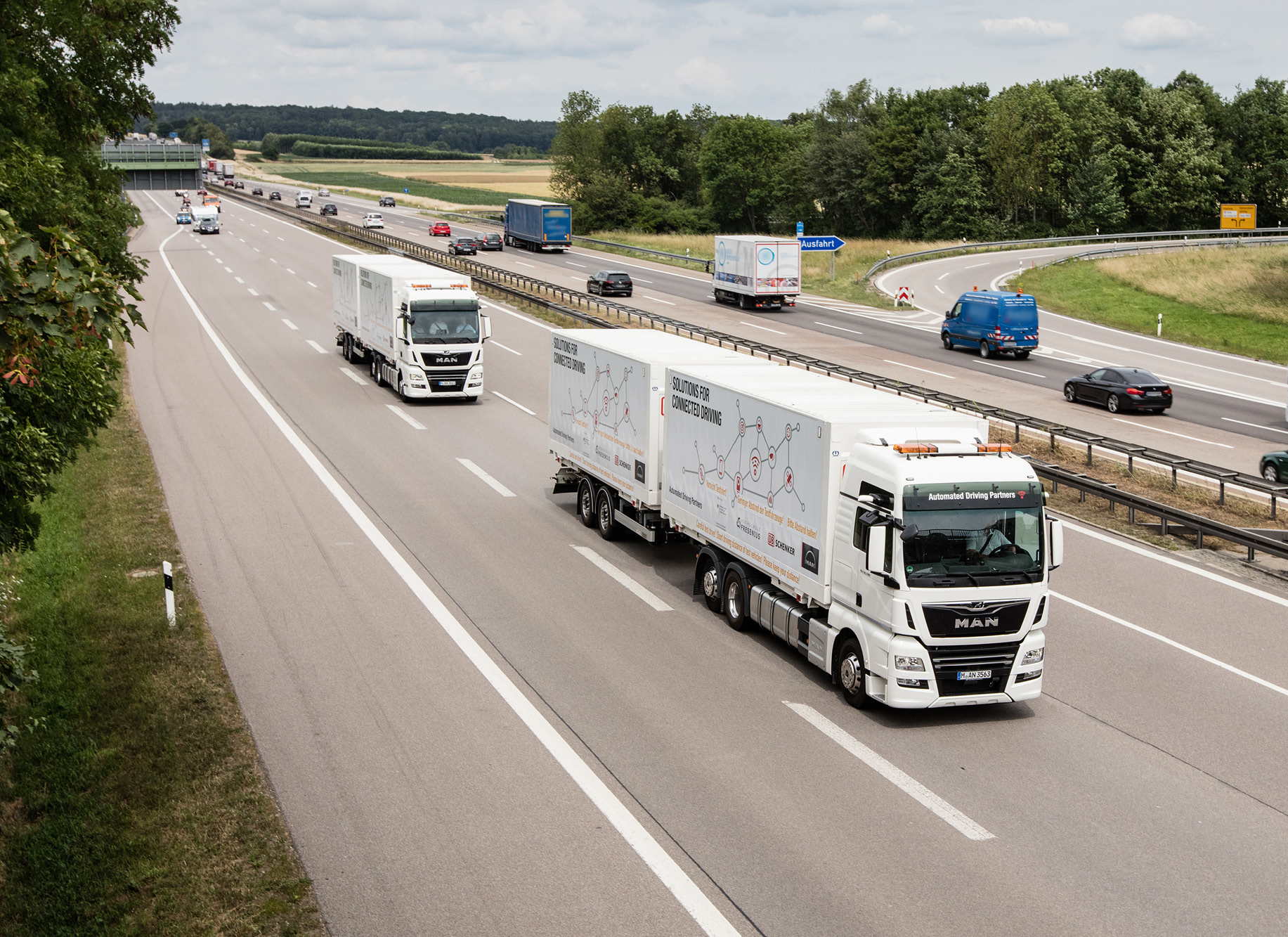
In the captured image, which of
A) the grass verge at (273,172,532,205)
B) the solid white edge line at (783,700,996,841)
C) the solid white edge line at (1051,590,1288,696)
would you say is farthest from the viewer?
the grass verge at (273,172,532,205)

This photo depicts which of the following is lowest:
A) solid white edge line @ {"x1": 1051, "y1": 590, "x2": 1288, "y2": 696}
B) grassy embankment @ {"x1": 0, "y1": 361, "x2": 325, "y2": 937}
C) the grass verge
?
grassy embankment @ {"x1": 0, "y1": 361, "x2": 325, "y2": 937}

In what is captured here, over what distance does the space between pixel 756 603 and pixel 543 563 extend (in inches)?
175

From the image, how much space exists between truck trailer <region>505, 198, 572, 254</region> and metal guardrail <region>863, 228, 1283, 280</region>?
69.7 ft

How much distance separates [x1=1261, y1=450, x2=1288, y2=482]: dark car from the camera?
2539 centimetres

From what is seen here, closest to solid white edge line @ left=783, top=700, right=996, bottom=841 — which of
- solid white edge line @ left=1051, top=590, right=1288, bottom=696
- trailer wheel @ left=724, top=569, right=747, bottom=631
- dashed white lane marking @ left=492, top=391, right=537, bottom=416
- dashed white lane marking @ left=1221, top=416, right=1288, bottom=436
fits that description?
trailer wheel @ left=724, top=569, right=747, bottom=631

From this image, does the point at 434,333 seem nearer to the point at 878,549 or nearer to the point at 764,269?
the point at 878,549

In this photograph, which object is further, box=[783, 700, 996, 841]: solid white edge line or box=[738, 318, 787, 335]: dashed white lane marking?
box=[738, 318, 787, 335]: dashed white lane marking

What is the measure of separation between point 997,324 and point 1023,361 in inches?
71.1

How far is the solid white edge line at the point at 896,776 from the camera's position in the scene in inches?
402

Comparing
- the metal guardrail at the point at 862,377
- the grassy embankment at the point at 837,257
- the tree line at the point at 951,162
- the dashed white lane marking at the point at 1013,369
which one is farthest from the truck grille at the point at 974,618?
the tree line at the point at 951,162

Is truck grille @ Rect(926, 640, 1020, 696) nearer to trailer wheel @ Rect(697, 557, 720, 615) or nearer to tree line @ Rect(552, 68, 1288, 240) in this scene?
trailer wheel @ Rect(697, 557, 720, 615)

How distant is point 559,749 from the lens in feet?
38.3

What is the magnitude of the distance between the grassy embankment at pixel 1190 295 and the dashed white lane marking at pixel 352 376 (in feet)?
116

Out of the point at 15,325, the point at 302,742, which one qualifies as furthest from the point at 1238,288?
the point at 15,325
